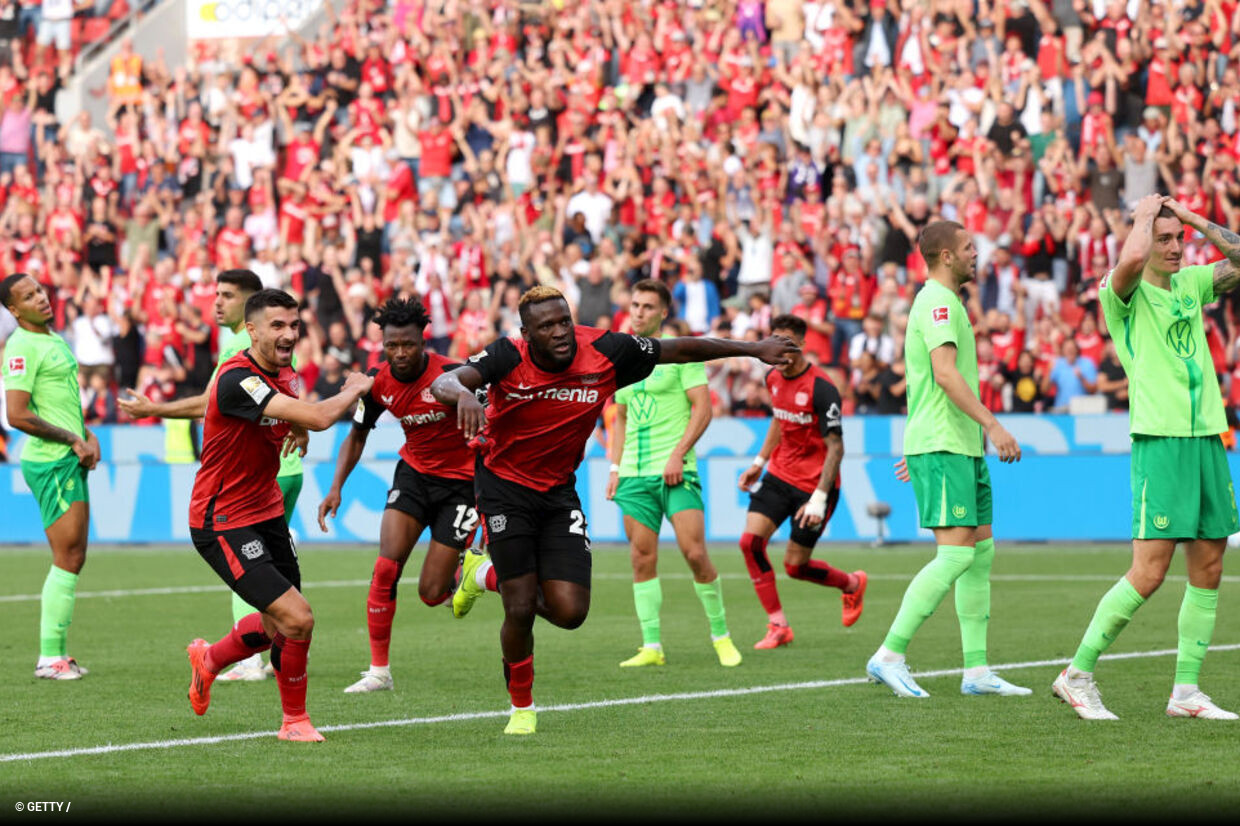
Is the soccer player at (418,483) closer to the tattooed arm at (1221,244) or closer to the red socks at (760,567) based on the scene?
the red socks at (760,567)

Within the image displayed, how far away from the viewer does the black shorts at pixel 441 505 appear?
11.9 meters

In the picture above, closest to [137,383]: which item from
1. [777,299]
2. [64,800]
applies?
[777,299]

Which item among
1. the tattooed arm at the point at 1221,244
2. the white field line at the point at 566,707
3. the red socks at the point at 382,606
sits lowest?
the white field line at the point at 566,707

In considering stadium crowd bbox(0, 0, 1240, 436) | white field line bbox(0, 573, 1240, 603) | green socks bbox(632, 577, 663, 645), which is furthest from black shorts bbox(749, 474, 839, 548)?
stadium crowd bbox(0, 0, 1240, 436)

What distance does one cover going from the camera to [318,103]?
31.2 m

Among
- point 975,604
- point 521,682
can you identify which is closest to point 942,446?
point 975,604

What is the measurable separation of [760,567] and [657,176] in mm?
13369

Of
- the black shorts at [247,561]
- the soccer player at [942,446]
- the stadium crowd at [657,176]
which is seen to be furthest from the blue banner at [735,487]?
the black shorts at [247,561]

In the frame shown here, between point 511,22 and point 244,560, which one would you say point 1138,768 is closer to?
point 244,560

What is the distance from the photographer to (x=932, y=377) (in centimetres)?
1046

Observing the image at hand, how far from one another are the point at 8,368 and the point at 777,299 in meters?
13.8

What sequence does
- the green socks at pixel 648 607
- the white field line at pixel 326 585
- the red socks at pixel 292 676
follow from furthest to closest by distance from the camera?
the white field line at pixel 326 585, the green socks at pixel 648 607, the red socks at pixel 292 676

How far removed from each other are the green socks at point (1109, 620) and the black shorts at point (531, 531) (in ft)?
8.26

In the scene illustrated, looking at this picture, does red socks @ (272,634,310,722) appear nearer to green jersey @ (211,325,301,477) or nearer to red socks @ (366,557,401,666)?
red socks @ (366,557,401,666)
